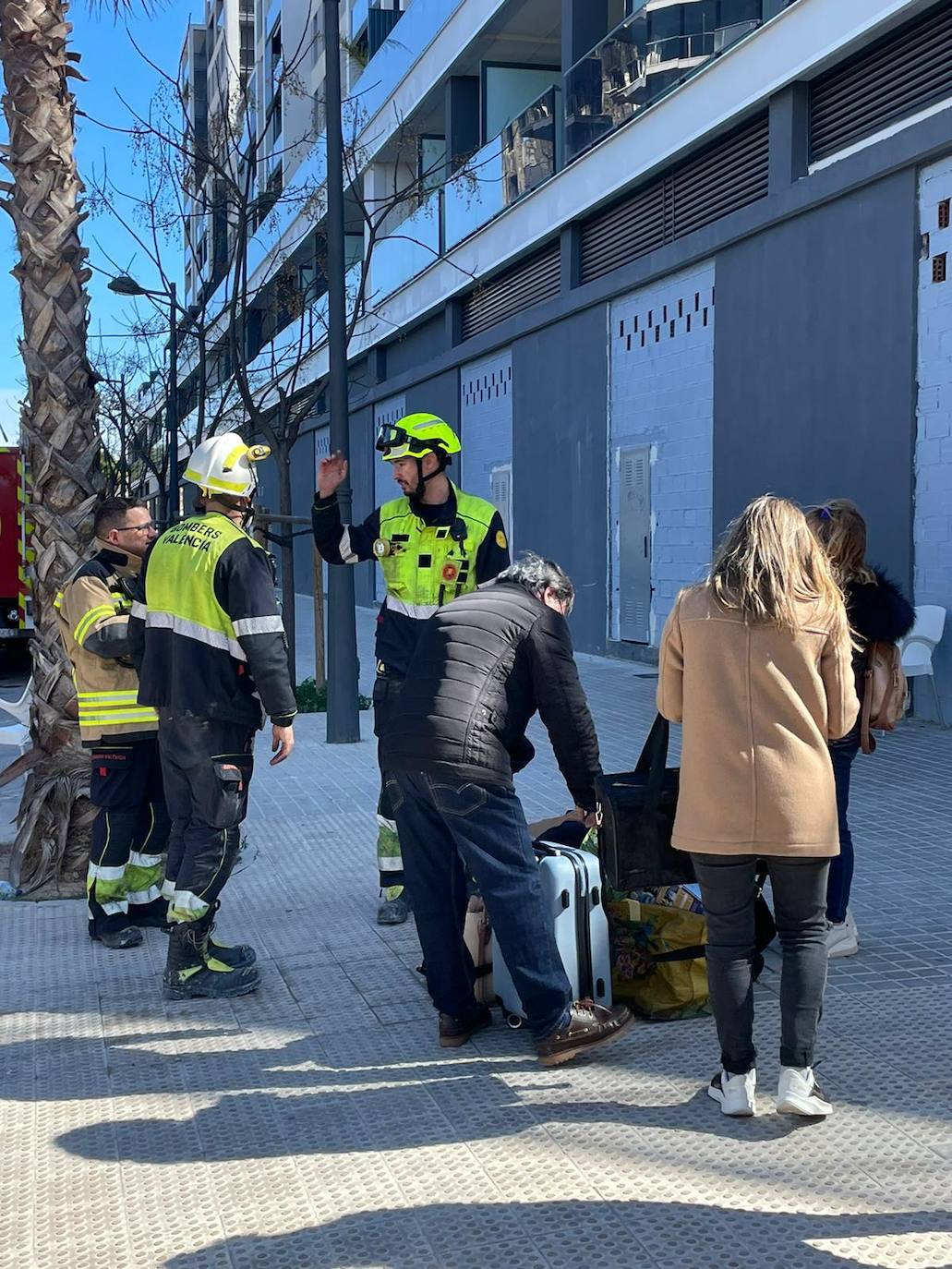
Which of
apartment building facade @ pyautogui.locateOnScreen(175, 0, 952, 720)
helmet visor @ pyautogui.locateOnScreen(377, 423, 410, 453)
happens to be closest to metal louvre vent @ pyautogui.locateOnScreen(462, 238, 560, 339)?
apartment building facade @ pyautogui.locateOnScreen(175, 0, 952, 720)

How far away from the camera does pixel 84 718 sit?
17.8 ft

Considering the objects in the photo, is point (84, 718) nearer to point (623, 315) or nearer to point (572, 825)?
point (572, 825)

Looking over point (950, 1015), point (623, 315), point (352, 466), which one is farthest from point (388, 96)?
point (950, 1015)

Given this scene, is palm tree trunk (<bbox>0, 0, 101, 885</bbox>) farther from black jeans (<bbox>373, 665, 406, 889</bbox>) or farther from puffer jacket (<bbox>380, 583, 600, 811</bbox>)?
puffer jacket (<bbox>380, 583, 600, 811</bbox>)

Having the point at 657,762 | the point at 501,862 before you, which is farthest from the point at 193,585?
the point at 657,762

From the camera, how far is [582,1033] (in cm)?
403

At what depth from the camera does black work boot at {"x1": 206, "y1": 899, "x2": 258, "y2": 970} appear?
16.0ft

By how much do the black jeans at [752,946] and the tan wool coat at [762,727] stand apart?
0.10m

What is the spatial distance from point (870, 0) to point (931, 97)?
1.09m

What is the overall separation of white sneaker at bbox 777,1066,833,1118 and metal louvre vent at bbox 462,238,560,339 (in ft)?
49.2

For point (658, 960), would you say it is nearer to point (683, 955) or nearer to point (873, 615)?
point (683, 955)

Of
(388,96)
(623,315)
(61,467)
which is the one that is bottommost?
(61,467)

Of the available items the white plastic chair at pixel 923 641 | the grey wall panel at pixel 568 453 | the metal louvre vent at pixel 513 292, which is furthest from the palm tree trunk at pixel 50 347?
the metal louvre vent at pixel 513 292

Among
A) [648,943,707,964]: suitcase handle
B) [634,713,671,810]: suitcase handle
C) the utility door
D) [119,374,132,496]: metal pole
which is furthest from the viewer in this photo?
[119,374,132,496]: metal pole
